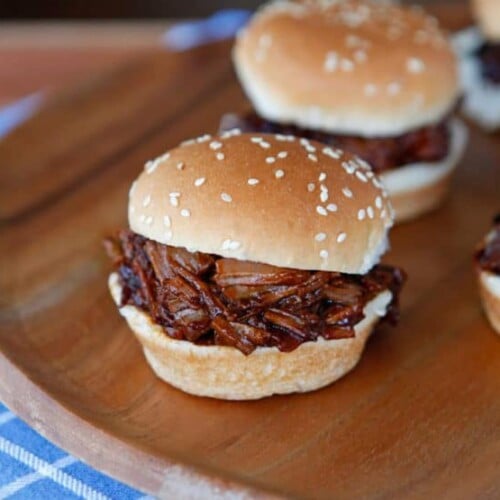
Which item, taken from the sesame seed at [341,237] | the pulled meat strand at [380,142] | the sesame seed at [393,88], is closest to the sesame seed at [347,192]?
the sesame seed at [341,237]

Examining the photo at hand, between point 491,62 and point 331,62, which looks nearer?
point 331,62

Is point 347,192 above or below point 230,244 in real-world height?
below

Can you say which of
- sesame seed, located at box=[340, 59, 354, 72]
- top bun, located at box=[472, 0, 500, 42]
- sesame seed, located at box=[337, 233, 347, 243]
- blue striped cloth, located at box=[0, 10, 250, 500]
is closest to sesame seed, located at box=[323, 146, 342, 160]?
sesame seed, located at box=[337, 233, 347, 243]

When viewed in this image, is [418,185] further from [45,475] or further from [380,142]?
[45,475]

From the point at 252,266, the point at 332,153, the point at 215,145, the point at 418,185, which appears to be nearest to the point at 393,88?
the point at 418,185

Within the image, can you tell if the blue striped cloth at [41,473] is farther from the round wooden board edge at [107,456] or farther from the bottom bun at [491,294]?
the bottom bun at [491,294]

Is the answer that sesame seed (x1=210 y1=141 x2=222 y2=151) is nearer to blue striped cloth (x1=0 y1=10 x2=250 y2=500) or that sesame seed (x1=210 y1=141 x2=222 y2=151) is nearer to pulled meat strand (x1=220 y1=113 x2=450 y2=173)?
pulled meat strand (x1=220 y1=113 x2=450 y2=173)

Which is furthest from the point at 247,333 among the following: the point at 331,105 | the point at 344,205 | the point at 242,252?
the point at 331,105
